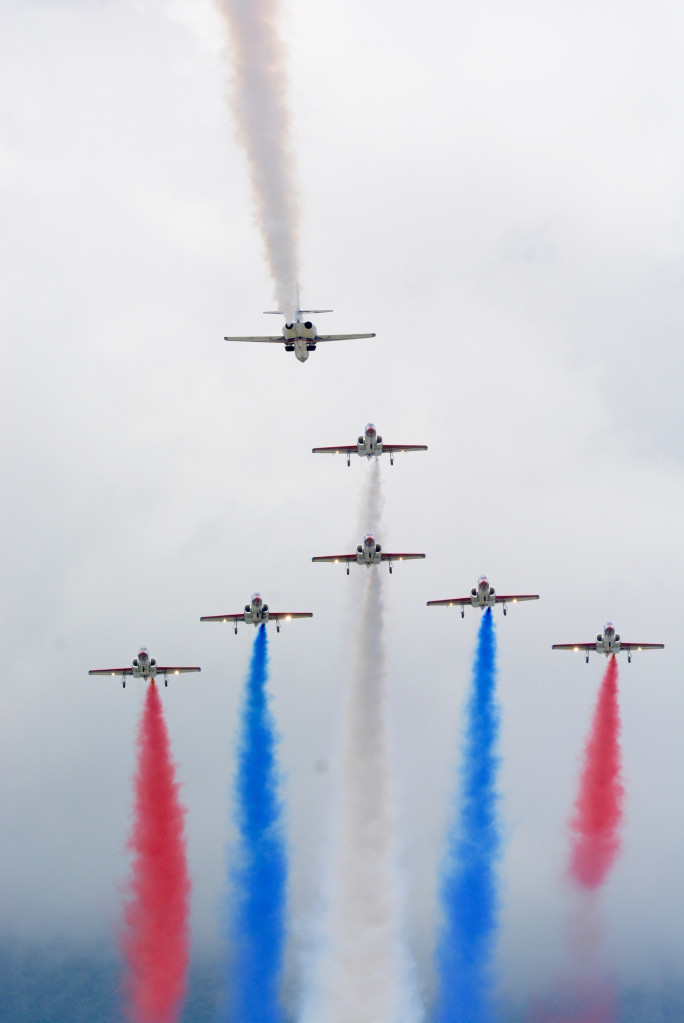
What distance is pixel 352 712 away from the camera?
134000 millimetres

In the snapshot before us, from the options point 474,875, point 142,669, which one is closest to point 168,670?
point 142,669

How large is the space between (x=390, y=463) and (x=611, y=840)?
46121 millimetres

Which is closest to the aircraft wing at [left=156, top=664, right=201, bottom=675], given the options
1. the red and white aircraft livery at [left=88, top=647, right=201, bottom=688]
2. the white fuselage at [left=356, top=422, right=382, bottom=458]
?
the red and white aircraft livery at [left=88, top=647, right=201, bottom=688]

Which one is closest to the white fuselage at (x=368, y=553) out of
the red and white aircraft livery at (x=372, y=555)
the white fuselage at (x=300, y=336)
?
the red and white aircraft livery at (x=372, y=555)

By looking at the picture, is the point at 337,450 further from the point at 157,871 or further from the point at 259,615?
the point at 157,871

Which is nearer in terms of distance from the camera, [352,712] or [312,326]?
[312,326]

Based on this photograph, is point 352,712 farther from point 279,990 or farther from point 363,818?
point 279,990

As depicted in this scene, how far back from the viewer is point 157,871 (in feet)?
443

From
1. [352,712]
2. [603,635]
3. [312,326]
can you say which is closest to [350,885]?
[352,712]

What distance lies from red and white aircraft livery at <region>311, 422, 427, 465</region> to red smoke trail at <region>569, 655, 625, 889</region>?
33956 mm

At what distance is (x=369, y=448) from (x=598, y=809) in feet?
151

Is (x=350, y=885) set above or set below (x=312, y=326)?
below

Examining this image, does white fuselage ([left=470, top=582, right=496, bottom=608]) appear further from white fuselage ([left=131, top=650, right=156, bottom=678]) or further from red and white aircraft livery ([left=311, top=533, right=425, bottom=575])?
white fuselage ([left=131, top=650, right=156, bottom=678])

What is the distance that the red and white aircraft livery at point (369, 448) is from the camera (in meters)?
116
